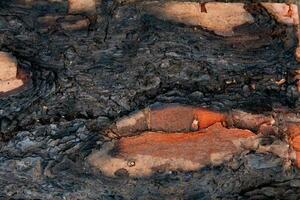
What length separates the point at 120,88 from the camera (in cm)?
169

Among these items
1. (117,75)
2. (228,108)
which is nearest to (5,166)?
(117,75)

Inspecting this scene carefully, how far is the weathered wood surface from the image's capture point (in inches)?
60.1

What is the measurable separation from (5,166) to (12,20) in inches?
21.0

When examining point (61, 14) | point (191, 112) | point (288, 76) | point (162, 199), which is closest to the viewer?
point (162, 199)

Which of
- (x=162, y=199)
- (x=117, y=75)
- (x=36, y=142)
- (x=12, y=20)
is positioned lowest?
(x=162, y=199)

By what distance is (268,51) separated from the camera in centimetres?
179

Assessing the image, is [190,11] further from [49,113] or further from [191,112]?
[49,113]

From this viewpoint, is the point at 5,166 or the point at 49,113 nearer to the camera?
the point at 5,166

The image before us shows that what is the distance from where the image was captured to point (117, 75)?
171cm

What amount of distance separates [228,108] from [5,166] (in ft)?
2.17

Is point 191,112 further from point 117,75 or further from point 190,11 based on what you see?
point 190,11

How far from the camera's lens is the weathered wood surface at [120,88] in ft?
5.01

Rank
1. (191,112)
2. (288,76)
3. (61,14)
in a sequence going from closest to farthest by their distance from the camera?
(191,112), (288,76), (61,14)

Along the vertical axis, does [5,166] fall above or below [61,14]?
below
